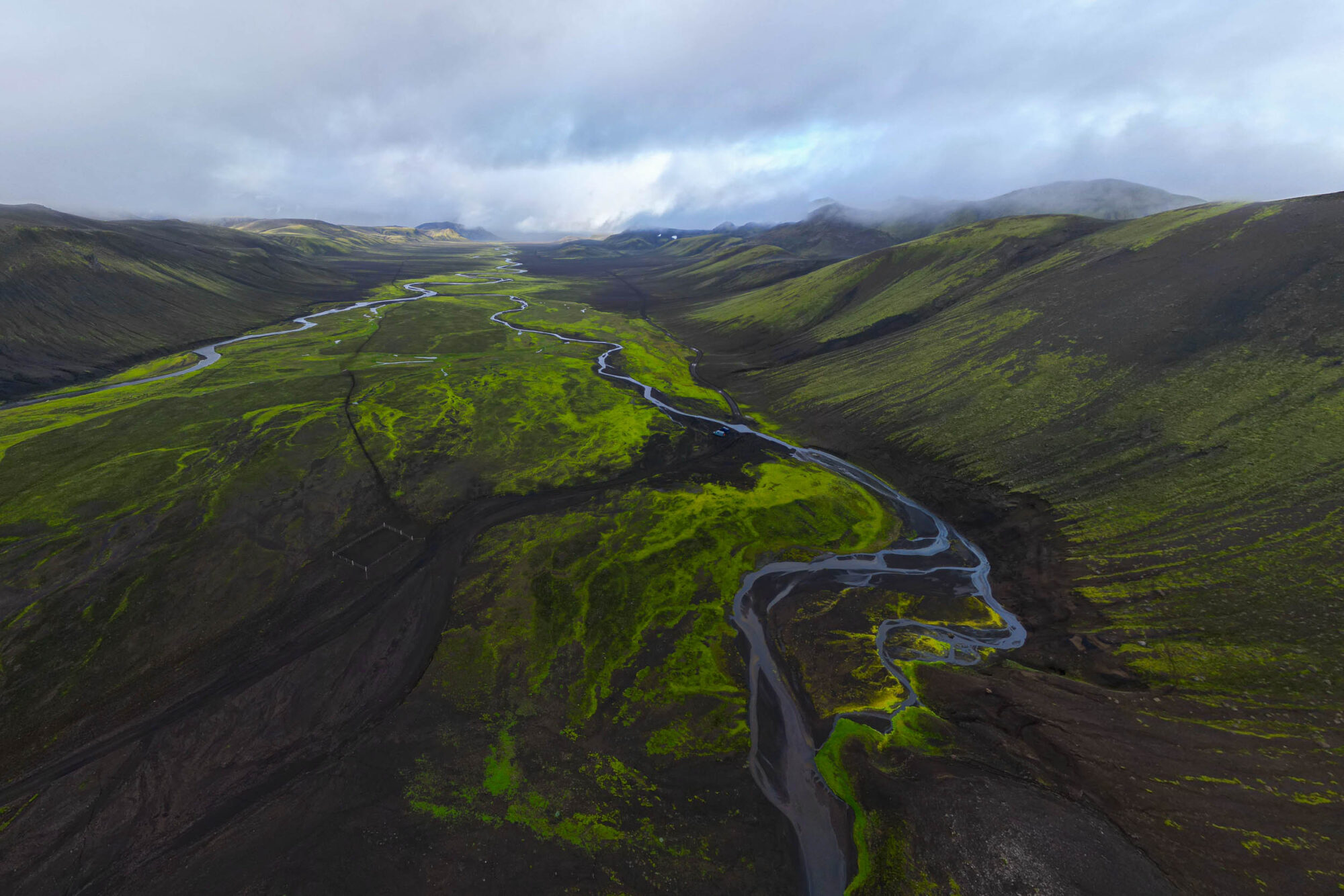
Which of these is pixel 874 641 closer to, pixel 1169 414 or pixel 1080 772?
pixel 1080 772

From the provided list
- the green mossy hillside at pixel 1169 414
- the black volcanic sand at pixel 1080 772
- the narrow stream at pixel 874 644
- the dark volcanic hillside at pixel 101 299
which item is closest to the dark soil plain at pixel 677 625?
the black volcanic sand at pixel 1080 772

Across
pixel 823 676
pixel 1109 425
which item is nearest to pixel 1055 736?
pixel 823 676

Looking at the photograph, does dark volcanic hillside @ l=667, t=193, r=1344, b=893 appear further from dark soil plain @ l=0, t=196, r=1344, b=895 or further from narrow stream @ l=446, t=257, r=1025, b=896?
Result: narrow stream @ l=446, t=257, r=1025, b=896

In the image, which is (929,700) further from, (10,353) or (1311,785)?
(10,353)

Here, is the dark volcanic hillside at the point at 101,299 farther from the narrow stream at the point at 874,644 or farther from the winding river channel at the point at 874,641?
the winding river channel at the point at 874,641

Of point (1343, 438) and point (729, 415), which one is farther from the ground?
point (1343, 438)

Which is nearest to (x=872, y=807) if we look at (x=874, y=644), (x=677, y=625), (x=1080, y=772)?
(x=1080, y=772)

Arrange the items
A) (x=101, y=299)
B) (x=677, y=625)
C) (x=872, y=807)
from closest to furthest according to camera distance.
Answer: (x=872, y=807) → (x=677, y=625) → (x=101, y=299)
